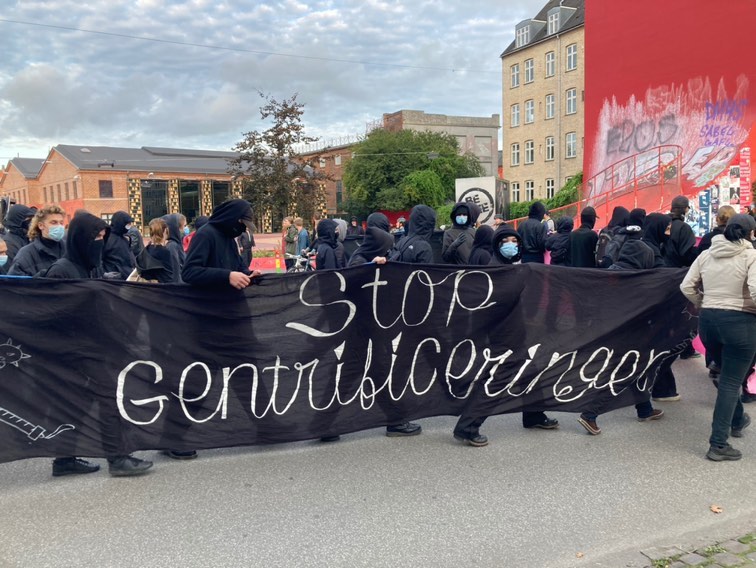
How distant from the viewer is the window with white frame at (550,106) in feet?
152

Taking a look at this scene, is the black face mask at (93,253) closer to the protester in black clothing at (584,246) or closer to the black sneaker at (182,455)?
the black sneaker at (182,455)

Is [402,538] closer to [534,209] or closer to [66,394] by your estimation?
[66,394]

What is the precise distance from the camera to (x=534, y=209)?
353 inches

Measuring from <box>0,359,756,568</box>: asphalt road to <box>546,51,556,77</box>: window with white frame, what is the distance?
44725mm

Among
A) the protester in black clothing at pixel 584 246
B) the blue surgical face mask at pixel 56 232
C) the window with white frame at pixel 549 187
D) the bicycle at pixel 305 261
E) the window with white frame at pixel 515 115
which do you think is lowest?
the bicycle at pixel 305 261

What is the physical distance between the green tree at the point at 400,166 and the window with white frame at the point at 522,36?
11198mm

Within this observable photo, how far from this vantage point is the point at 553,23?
46625mm

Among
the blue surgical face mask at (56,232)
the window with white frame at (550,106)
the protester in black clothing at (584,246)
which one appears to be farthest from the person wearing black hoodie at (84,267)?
the window with white frame at (550,106)

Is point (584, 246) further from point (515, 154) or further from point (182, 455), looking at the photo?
point (515, 154)

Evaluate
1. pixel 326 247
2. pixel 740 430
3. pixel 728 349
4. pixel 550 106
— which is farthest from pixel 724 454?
pixel 550 106

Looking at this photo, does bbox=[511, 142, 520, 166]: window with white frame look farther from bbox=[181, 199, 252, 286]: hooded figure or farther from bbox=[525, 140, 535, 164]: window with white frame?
bbox=[181, 199, 252, 286]: hooded figure

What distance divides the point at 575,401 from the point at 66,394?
159 inches

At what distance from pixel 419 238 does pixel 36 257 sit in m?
3.53

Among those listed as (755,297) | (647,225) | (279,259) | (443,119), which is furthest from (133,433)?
(443,119)
